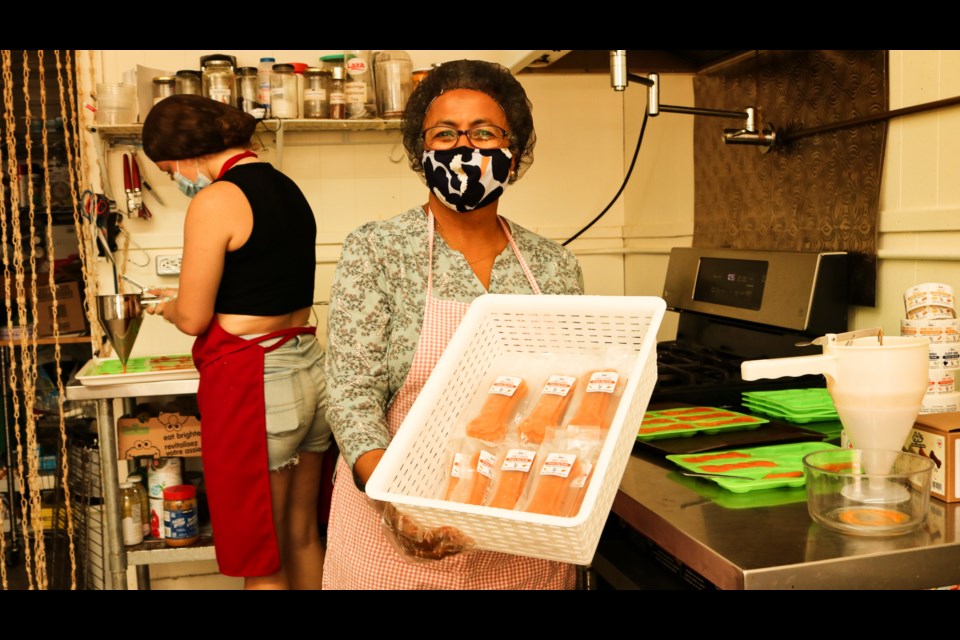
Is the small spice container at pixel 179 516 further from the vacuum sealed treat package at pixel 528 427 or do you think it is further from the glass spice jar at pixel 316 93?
the vacuum sealed treat package at pixel 528 427

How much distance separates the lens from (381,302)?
1351 millimetres

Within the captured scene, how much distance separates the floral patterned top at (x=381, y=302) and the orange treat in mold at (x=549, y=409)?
0.81ft

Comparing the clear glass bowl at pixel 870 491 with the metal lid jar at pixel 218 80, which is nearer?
the clear glass bowl at pixel 870 491

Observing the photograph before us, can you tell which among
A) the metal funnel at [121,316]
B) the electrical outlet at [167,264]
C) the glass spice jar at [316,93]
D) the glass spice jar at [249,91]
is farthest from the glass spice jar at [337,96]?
the metal funnel at [121,316]

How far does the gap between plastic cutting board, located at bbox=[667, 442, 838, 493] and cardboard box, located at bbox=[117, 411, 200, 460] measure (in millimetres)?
1760

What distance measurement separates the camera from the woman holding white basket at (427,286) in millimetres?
1318

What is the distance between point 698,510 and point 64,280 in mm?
3277

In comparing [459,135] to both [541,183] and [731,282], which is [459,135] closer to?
[731,282]

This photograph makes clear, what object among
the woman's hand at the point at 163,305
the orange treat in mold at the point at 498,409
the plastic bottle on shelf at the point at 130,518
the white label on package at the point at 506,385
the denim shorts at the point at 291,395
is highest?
the woman's hand at the point at 163,305

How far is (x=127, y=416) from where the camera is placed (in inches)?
102

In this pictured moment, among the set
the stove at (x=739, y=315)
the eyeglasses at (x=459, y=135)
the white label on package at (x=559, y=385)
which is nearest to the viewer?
the white label on package at (x=559, y=385)

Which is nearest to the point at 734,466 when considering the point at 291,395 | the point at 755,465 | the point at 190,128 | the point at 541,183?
the point at 755,465

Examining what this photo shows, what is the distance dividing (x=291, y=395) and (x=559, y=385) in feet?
4.02
